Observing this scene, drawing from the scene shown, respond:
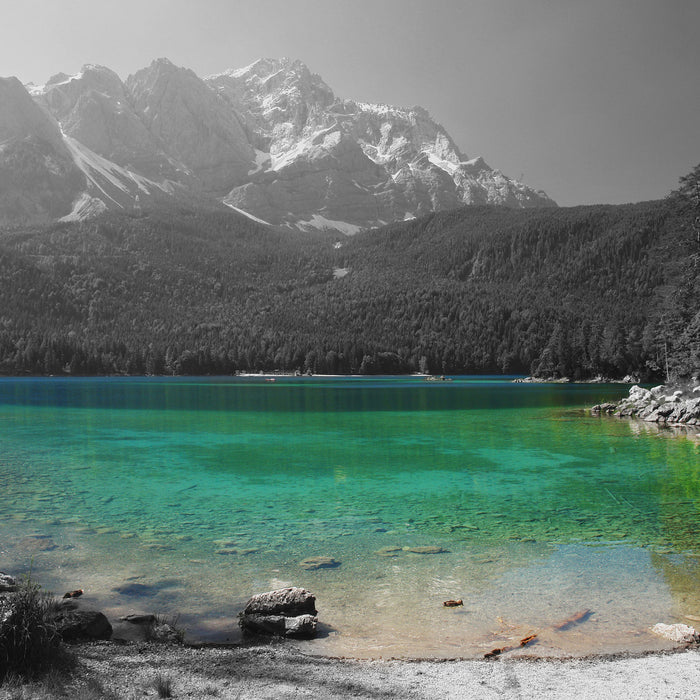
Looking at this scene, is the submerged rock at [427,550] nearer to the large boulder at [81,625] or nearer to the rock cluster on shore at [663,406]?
the large boulder at [81,625]

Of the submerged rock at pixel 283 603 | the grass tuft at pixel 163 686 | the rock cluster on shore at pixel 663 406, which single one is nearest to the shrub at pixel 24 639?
the grass tuft at pixel 163 686

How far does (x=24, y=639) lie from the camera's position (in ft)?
27.2

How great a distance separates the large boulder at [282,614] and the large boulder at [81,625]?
2.33m

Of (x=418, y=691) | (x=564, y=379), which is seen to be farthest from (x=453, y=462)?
(x=564, y=379)

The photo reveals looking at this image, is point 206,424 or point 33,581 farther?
point 206,424

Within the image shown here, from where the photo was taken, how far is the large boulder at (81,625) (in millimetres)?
10000

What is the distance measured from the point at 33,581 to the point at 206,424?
40.3 meters

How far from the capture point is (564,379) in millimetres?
150000

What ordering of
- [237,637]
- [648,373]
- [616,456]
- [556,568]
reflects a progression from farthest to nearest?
[648,373]
[616,456]
[556,568]
[237,637]

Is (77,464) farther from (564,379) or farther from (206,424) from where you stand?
(564,379)

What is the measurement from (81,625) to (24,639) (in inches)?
80.2

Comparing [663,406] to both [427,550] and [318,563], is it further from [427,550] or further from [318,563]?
[318,563]

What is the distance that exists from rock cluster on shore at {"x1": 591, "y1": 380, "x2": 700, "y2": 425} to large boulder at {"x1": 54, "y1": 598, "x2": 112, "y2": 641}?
47288 mm

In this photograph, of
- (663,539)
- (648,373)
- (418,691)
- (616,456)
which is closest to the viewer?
(418,691)
